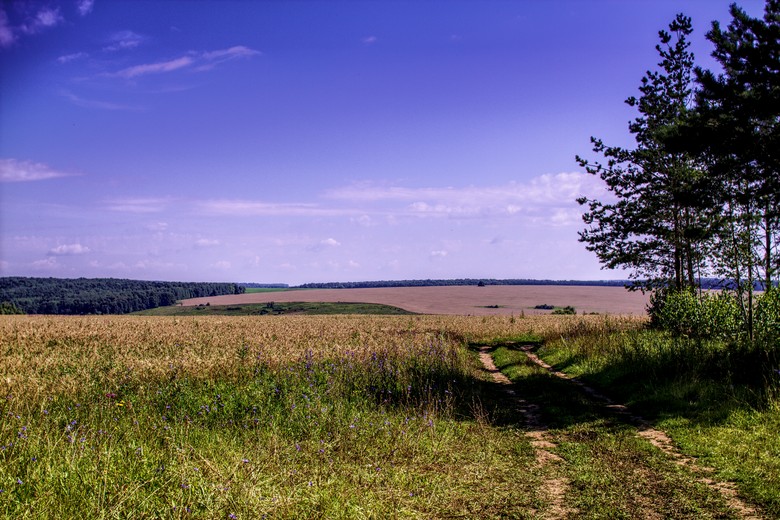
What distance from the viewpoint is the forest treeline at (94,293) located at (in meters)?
112

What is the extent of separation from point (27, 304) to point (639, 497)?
5694 inches

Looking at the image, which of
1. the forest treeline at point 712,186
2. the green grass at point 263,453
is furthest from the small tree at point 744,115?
the green grass at point 263,453

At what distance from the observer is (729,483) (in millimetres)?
6711

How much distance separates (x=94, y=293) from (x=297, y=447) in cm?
14882

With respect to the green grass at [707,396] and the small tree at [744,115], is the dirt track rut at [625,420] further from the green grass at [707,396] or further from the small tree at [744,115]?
the small tree at [744,115]

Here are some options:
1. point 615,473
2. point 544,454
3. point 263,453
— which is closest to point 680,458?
point 615,473

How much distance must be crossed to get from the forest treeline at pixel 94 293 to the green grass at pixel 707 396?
3755 inches

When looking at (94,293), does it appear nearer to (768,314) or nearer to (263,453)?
(263,453)

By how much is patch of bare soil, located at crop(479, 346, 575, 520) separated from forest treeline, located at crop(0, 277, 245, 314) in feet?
310

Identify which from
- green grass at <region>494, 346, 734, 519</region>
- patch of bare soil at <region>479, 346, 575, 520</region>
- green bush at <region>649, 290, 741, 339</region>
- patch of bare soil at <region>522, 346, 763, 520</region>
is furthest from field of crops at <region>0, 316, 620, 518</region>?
green bush at <region>649, 290, 741, 339</region>

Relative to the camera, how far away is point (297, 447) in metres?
7.02

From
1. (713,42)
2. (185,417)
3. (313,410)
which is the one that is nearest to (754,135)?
(713,42)

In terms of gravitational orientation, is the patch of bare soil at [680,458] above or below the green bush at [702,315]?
below

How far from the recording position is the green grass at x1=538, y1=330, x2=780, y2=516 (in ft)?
23.6
